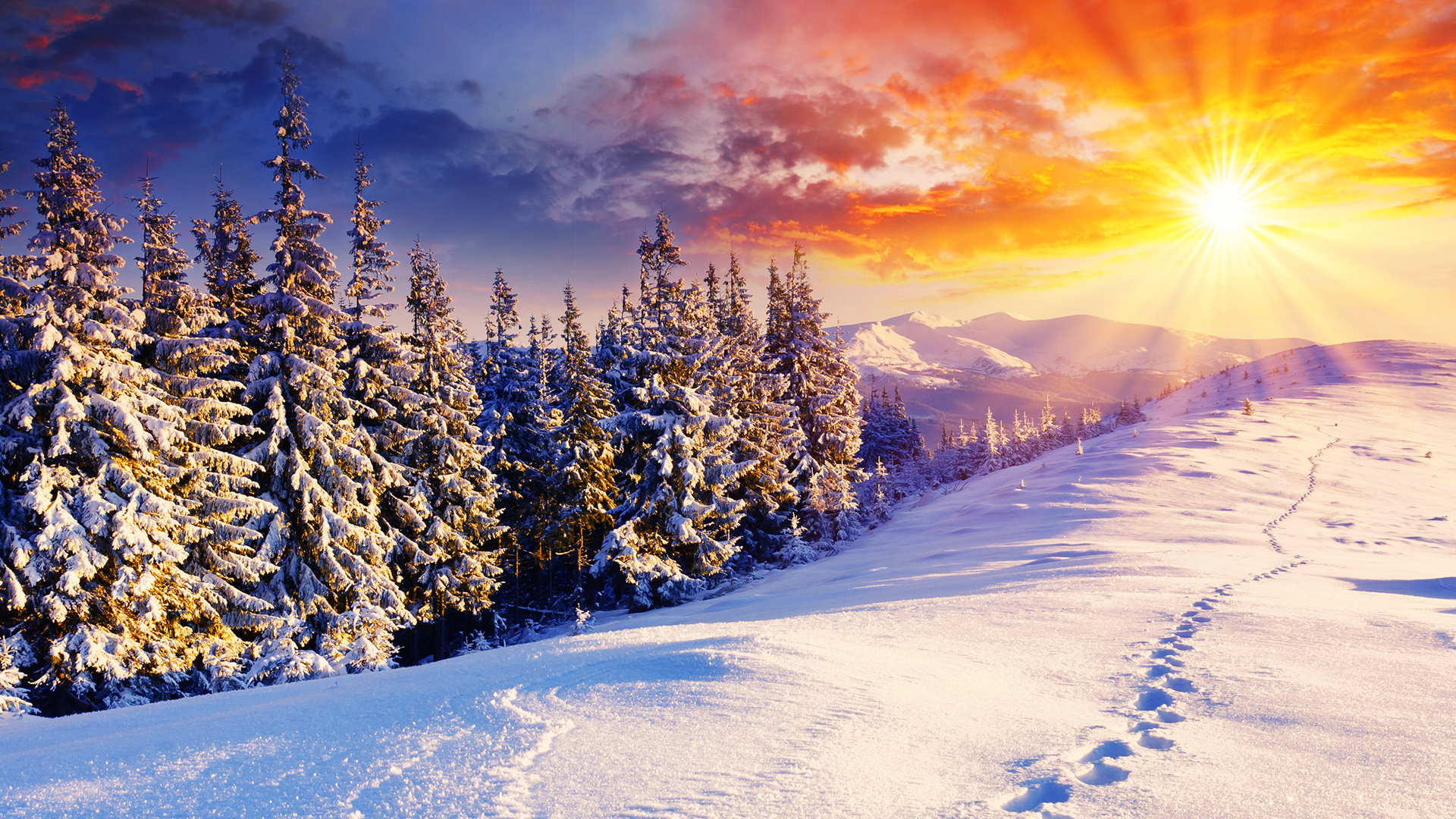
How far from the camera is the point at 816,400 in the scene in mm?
33562

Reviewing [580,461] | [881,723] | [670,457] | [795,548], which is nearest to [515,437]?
[580,461]

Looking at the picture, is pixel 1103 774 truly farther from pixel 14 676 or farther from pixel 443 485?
pixel 443 485

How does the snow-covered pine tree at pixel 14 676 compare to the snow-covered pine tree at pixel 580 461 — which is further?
the snow-covered pine tree at pixel 580 461

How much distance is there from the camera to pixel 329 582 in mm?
17906

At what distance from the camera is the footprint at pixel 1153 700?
5.48 m

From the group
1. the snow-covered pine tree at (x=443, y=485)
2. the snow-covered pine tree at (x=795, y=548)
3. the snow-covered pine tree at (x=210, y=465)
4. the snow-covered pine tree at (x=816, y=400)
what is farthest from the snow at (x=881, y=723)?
the snow-covered pine tree at (x=816, y=400)

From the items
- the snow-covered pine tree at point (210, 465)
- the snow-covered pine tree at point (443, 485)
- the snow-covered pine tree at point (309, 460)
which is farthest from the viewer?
the snow-covered pine tree at point (443, 485)

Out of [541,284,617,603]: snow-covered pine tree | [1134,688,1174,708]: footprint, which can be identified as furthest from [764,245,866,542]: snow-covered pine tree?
[1134,688,1174,708]: footprint

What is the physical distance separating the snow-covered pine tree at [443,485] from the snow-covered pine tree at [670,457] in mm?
4732

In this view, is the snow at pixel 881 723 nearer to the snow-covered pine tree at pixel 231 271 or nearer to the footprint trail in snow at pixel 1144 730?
the footprint trail in snow at pixel 1144 730

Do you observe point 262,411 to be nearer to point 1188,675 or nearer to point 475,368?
point 475,368

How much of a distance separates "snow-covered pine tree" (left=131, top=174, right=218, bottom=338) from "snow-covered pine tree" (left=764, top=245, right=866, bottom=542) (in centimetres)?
2324

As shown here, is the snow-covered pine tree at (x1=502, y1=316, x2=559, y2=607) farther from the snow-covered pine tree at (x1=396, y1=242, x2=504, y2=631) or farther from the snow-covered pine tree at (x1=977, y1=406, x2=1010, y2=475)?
the snow-covered pine tree at (x1=977, y1=406, x2=1010, y2=475)

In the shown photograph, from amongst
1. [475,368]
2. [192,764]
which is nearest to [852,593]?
[192,764]
